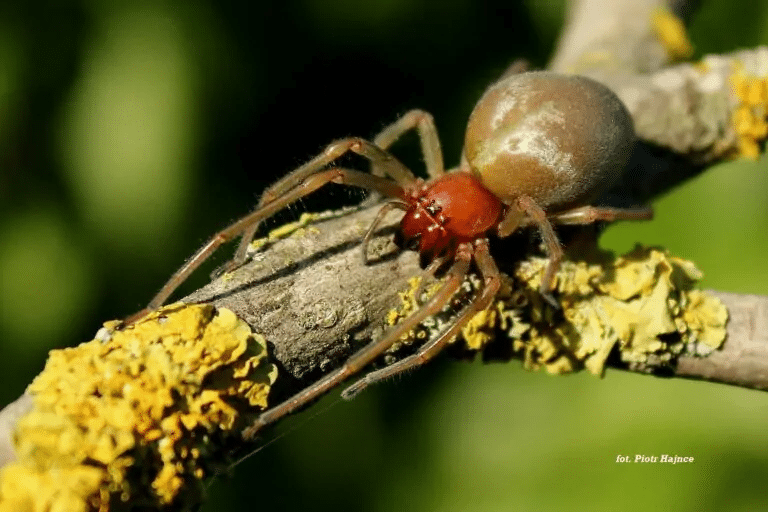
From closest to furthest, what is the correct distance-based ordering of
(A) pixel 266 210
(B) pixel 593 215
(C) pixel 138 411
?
(C) pixel 138 411, (A) pixel 266 210, (B) pixel 593 215

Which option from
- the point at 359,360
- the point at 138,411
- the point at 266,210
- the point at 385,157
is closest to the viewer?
the point at 138,411

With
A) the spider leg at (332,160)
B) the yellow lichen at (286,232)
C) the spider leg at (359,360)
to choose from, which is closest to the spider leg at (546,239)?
the spider leg at (359,360)

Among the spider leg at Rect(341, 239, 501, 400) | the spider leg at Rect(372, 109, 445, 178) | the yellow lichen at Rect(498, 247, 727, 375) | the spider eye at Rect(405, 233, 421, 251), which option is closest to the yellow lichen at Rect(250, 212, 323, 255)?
the spider eye at Rect(405, 233, 421, 251)

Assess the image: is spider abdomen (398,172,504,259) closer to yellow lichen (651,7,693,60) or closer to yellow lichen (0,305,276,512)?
yellow lichen (0,305,276,512)

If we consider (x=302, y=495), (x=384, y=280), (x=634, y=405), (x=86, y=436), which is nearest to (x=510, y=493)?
(x=634, y=405)

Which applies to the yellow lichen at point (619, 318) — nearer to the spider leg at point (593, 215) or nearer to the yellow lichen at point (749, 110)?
the spider leg at point (593, 215)

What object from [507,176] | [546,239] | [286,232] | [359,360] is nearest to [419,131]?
[507,176]

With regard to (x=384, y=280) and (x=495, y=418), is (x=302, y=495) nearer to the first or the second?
(x=495, y=418)

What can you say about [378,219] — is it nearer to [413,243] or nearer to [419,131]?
[413,243]
